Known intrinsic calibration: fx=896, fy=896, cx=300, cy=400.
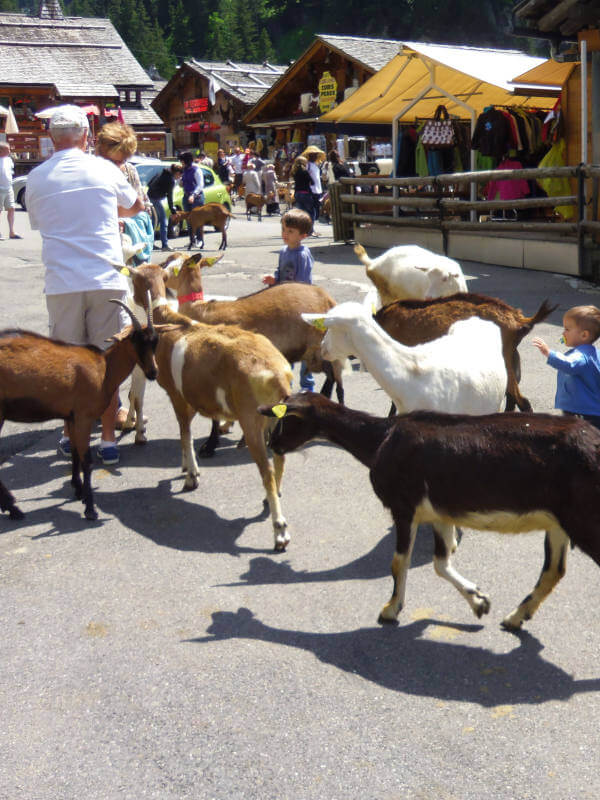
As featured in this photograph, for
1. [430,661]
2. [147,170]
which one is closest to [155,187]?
[147,170]

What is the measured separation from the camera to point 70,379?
5.71 metres

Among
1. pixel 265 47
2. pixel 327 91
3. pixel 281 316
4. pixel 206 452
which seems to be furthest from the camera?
pixel 265 47

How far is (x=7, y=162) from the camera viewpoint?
21.4 meters

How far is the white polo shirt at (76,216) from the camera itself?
19.7 ft

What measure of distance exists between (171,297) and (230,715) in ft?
13.4

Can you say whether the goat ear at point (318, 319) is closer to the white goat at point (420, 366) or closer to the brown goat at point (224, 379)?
the white goat at point (420, 366)

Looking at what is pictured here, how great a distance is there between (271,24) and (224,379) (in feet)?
330

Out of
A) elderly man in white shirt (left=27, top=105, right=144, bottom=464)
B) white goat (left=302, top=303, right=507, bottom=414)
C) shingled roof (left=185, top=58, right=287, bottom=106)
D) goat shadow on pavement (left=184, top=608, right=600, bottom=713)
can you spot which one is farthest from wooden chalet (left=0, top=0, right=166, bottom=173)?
goat shadow on pavement (left=184, top=608, right=600, bottom=713)

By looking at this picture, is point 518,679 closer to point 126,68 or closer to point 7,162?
point 7,162

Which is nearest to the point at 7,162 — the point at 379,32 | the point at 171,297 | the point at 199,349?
the point at 171,297

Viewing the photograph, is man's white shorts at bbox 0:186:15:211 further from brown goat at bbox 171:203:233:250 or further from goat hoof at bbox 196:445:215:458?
goat hoof at bbox 196:445:215:458

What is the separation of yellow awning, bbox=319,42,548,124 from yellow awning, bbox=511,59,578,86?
1.67 metres

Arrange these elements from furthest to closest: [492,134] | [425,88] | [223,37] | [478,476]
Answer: [223,37]
[425,88]
[492,134]
[478,476]

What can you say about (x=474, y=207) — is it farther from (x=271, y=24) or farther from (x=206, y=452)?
(x=271, y=24)
